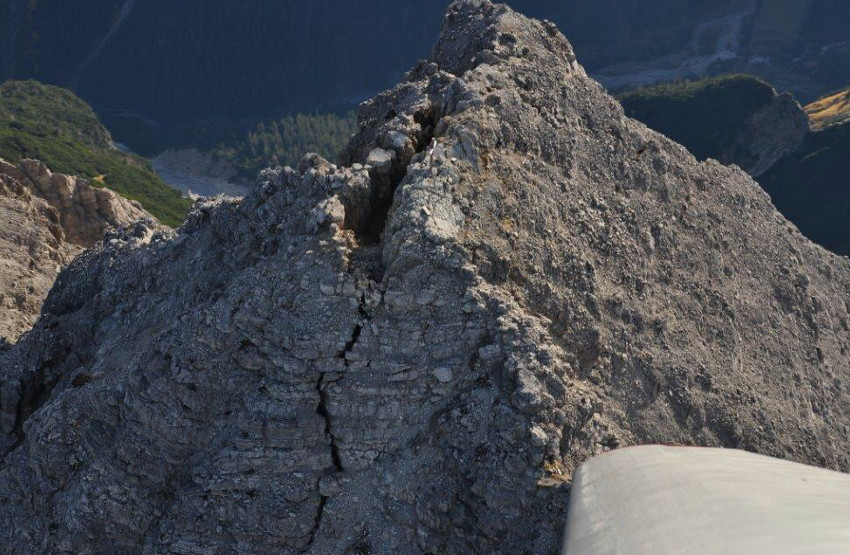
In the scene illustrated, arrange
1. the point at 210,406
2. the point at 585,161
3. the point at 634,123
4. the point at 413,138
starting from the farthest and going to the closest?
the point at 634,123
the point at 585,161
the point at 413,138
the point at 210,406

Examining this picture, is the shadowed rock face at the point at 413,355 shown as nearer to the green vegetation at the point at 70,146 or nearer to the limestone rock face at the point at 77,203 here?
the limestone rock face at the point at 77,203

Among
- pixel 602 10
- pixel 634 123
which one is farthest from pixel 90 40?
pixel 634 123

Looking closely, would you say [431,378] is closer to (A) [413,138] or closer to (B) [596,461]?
(B) [596,461]

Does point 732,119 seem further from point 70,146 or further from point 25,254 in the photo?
point 25,254

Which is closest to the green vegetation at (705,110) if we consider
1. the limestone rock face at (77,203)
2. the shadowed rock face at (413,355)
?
the limestone rock face at (77,203)

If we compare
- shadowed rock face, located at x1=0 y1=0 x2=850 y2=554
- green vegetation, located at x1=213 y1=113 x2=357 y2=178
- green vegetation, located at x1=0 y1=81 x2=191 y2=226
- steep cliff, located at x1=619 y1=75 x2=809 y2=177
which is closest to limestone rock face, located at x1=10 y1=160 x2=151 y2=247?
green vegetation, located at x1=0 y1=81 x2=191 y2=226

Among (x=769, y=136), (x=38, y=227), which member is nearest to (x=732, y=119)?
(x=769, y=136)
